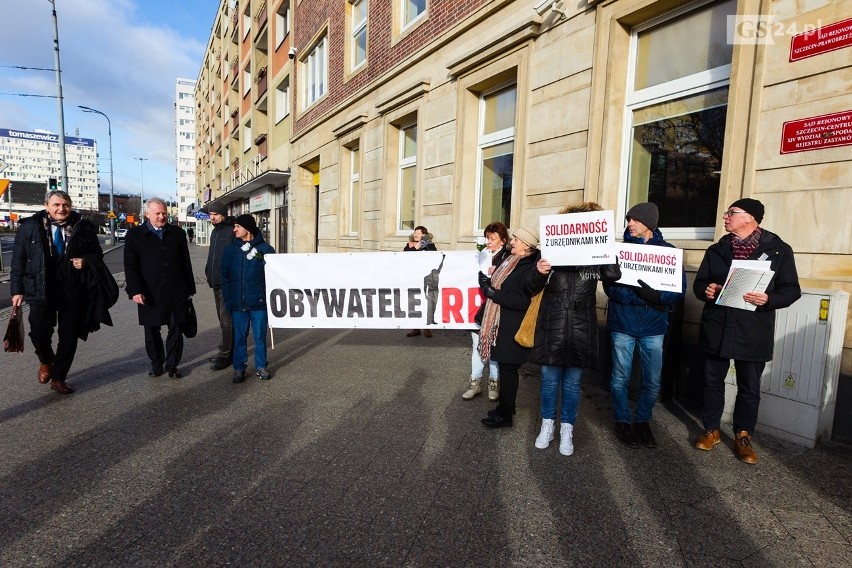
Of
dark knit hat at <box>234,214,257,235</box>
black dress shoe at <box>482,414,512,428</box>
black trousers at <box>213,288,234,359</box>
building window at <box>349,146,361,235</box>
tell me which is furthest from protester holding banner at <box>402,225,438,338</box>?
building window at <box>349,146,361,235</box>

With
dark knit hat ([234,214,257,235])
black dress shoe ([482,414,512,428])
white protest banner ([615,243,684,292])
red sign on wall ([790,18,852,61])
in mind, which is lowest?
black dress shoe ([482,414,512,428])

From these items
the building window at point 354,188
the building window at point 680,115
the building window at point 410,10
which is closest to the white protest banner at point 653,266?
the building window at point 680,115

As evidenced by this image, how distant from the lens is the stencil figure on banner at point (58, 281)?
14.7 feet

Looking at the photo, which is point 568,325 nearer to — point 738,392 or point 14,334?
point 738,392

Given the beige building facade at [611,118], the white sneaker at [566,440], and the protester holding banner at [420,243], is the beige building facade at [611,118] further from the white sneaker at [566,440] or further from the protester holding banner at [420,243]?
the white sneaker at [566,440]

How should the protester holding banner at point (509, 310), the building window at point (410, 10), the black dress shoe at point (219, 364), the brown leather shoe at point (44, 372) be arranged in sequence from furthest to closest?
the building window at point (410, 10), the black dress shoe at point (219, 364), the brown leather shoe at point (44, 372), the protester holding banner at point (509, 310)

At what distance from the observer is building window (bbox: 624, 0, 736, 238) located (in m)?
4.77

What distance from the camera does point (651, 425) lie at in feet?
13.4

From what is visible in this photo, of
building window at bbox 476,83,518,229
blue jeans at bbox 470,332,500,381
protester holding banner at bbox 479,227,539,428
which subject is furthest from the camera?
building window at bbox 476,83,518,229

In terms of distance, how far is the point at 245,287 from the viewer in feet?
16.9

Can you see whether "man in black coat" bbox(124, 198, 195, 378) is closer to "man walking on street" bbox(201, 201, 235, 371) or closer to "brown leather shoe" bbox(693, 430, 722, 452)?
"man walking on street" bbox(201, 201, 235, 371)

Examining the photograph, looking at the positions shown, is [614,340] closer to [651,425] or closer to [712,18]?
[651,425]

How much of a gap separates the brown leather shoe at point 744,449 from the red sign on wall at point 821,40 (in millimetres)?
2990

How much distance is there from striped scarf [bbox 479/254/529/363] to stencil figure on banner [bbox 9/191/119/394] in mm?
3868
